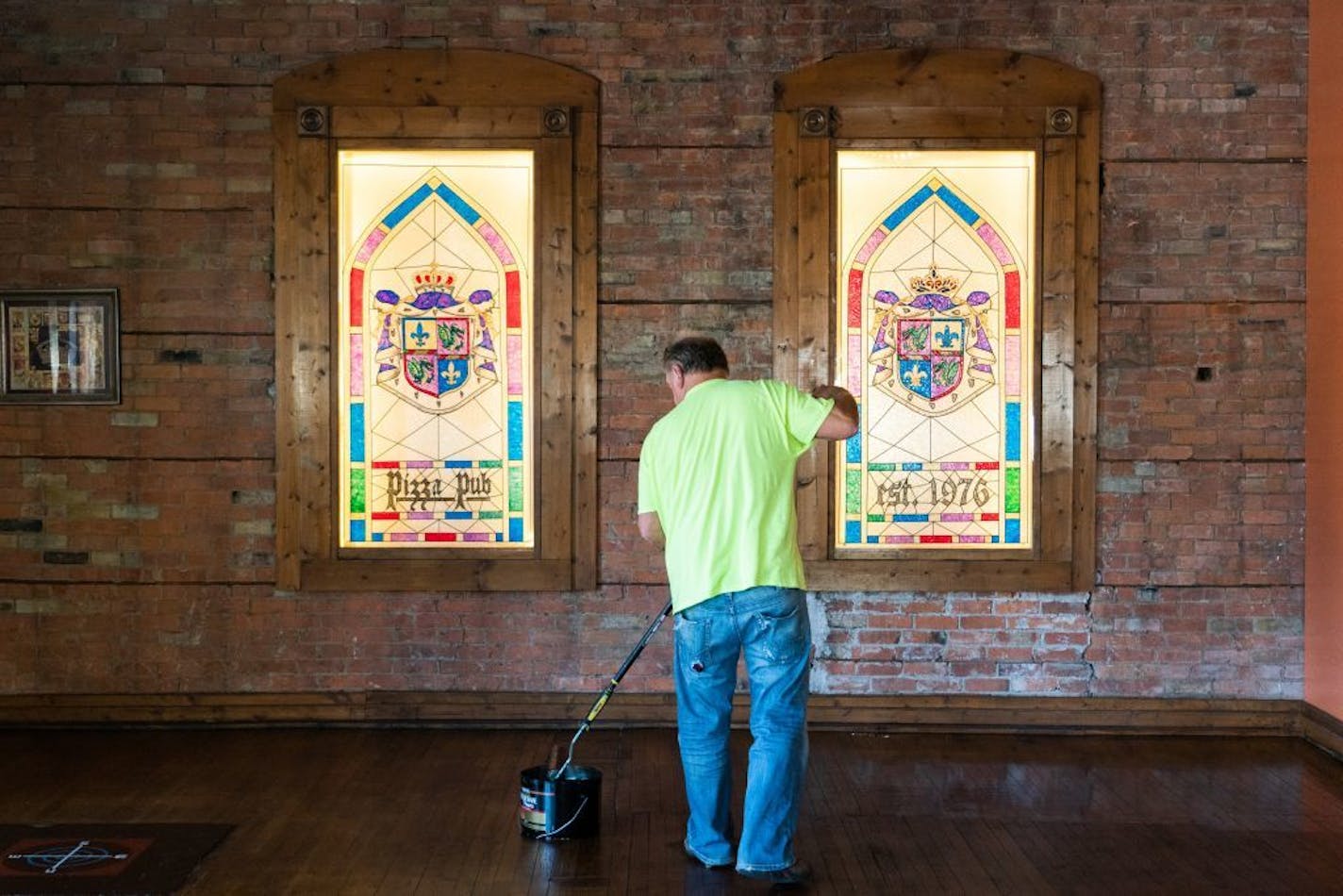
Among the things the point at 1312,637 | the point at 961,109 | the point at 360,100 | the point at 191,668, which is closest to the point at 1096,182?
the point at 961,109

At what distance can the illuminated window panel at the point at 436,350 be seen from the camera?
222 inches

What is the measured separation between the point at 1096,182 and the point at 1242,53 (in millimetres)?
859

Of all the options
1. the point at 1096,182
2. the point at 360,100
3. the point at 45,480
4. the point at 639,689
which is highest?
the point at 360,100

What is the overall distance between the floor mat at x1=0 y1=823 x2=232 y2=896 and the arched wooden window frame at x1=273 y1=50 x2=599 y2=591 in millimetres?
1580

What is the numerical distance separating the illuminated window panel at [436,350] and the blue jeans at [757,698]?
6.69 feet

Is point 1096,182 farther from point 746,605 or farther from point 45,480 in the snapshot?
point 45,480

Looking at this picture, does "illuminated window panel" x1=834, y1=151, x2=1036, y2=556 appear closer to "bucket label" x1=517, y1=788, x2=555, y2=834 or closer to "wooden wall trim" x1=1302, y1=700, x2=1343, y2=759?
"wooden wall trim" x1=1302, y1=700, x2=1343, y2=759

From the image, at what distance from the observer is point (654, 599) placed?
18.6 ft

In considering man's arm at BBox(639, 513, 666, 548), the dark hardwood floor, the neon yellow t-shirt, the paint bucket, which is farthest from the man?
the paint bucket

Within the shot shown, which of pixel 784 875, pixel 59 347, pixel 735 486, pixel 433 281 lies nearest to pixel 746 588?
pixel 735 486

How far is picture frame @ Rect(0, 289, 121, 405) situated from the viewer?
562 cm

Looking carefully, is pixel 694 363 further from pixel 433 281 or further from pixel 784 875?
pixel 433 281

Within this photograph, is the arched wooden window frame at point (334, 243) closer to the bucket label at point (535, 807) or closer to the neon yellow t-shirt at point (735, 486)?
the bucket label at point (535, 807)

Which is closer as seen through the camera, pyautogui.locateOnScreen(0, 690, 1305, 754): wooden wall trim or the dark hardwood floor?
the dark hardwood floor
